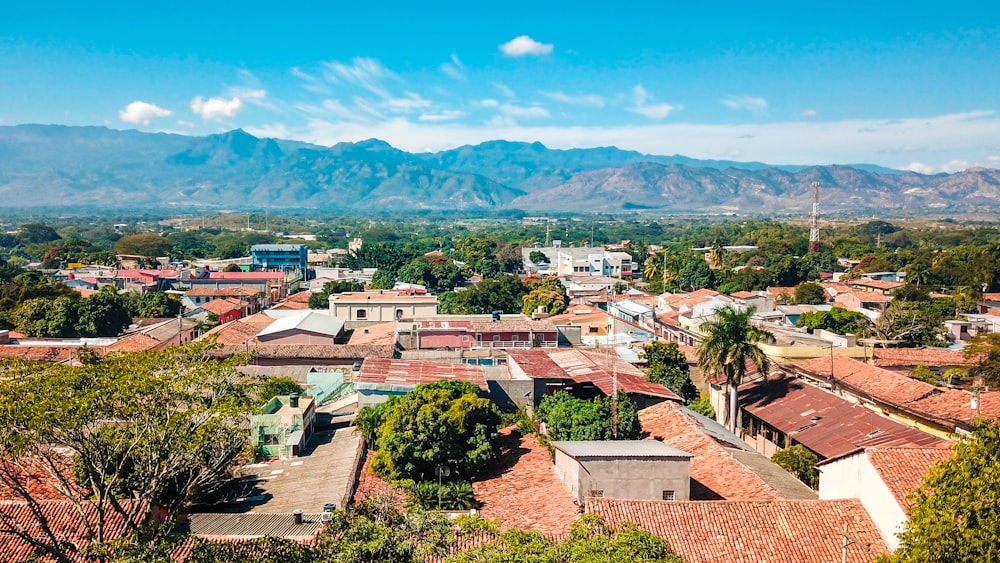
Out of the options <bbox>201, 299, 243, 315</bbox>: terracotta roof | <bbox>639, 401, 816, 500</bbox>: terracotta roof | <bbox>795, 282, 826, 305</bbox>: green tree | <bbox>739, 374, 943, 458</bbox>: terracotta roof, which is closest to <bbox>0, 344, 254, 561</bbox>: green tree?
<bbox>639, 401, 816, 500</bbox>: terracotta roof

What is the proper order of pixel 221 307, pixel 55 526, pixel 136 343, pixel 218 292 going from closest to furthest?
1. pixel 55 526
2. pixel 136 343
3. pixel 221 307
4. pixel 218 292

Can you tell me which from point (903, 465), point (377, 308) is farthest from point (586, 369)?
point (377, 308)

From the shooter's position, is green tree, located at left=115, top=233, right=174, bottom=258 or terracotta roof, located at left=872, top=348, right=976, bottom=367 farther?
green tree, located at left=115, top=233, right=174, bottom=258

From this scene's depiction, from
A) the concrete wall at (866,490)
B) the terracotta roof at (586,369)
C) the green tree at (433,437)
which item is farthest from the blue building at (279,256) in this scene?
the concrete wall at (866,490)

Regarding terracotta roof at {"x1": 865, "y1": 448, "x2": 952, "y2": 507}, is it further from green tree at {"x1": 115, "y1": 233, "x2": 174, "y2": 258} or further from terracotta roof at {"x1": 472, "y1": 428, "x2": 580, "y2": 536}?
green tree at {"x1": 115, "y1": 233, "x2": 174, "y2": 258}

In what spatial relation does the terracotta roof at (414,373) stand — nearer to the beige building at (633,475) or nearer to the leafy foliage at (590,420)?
the leafy foliage at (590,420)

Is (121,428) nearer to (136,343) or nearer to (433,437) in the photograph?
(433,437)

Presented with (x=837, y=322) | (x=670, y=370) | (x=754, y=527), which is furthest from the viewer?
(x=837, y=322)
